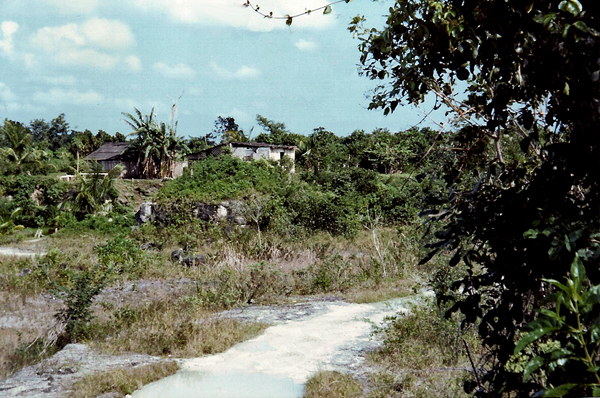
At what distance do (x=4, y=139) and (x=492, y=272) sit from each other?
4236 centimetres

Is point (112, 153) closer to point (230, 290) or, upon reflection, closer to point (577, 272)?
point (230, 290)

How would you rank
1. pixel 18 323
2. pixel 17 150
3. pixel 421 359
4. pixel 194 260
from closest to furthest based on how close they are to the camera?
pixel 421 359 → pixel 18 323 → pixel 194 260 → pixel 17 150

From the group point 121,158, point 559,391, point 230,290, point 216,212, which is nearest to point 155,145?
point 121,158

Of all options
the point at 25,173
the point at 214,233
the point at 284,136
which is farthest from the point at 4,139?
the point at 214,233

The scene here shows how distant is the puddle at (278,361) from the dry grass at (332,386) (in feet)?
0.45

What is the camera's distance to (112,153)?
34375mm

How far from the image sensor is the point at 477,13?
78.2 inches

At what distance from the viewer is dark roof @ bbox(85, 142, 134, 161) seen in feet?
107

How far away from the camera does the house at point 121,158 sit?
3244cm

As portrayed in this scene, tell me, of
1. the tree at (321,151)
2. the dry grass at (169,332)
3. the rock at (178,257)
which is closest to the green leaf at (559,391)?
the dry grass at (169,332)

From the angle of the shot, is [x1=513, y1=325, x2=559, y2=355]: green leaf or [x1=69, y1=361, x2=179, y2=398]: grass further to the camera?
[x1=69, y1=361, x2=179, y2=398]: grass

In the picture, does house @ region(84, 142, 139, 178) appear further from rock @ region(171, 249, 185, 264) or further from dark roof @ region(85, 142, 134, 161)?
rock @ region(171, 249, 185, 264)

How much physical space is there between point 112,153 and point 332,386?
107ft

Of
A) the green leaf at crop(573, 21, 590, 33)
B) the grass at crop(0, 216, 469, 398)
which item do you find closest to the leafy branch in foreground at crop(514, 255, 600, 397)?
the green leaf at crop(573, 21, 590, 33)
